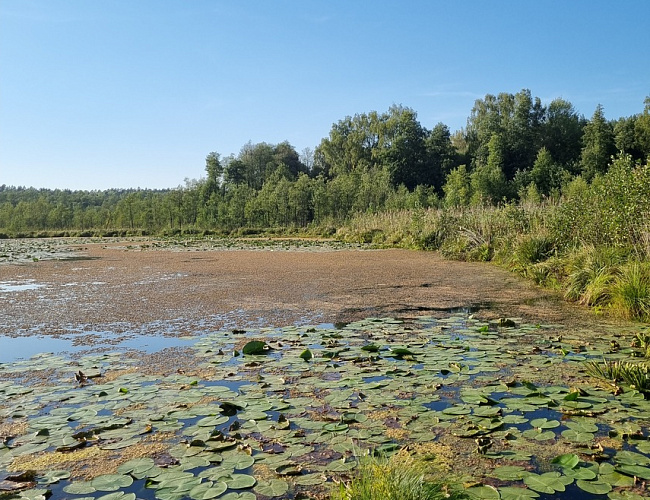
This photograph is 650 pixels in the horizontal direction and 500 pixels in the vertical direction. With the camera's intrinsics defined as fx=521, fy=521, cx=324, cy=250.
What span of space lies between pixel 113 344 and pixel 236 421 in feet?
9.76

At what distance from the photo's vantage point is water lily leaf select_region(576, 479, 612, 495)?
2.58m

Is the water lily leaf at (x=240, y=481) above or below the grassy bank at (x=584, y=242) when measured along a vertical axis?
below

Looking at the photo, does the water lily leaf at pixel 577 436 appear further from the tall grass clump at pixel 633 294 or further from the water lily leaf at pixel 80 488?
the tall grass clump at pixel 633 294

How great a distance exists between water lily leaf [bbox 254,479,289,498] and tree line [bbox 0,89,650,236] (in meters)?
31.2

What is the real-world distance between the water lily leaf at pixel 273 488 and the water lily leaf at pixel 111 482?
70cm

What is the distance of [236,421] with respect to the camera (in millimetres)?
3572

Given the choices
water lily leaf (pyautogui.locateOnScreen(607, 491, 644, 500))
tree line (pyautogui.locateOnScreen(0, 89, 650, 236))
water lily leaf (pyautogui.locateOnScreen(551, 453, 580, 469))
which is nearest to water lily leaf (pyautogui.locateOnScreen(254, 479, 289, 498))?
water lily leaf (pyautogui.locateOnScreen(551, 453, 580, 469))

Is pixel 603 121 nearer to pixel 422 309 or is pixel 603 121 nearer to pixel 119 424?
pixel 422 309

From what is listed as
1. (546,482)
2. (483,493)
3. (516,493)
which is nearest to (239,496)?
(483,493)

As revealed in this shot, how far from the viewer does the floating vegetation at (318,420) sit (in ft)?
9.04

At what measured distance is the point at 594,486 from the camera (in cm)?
263

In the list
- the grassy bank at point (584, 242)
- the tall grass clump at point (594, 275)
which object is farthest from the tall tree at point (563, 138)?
the tall grass clump at point (594, 275)

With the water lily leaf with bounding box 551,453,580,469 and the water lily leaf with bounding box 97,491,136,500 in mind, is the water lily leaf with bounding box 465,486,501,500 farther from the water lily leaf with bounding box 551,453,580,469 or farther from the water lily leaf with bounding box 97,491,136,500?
the water lily leaf with bounding box 97,491,136,500

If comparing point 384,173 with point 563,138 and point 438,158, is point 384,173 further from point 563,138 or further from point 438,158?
point 563,138
